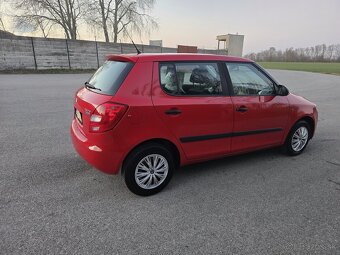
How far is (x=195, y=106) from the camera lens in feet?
10.3

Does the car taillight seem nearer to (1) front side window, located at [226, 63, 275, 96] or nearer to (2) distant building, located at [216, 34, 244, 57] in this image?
(1) front side window, located at [226, 63, 275, 96]

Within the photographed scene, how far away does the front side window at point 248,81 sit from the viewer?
3.56 metres

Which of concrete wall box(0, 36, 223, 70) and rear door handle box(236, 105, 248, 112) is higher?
concrete wall box(0, 36, 223, 70)

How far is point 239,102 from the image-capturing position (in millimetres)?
3504

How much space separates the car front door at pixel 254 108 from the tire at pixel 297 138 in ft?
1.12

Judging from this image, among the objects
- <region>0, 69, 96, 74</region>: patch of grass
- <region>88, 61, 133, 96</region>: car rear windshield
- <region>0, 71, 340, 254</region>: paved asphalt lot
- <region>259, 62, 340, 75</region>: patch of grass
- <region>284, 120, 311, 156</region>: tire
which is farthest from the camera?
<region>259, 62, 340, 75</region>: patch of grass

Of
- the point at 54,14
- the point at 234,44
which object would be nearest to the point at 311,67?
the point at 234,44

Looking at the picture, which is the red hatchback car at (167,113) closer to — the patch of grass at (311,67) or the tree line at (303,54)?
the patch of grass at (311,67)

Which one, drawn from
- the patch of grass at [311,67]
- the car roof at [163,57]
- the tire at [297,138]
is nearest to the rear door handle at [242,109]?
the car roof at [163,57]

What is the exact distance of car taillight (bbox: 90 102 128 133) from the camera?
8.92ft

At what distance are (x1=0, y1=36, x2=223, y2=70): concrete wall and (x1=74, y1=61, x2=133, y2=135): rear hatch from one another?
1951 cm

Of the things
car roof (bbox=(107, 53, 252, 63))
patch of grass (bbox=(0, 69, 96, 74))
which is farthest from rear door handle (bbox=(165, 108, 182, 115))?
patch of grass (bbox=(0, 69, 96, 74))

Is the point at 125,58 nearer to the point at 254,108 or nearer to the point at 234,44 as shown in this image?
the point at 254,108

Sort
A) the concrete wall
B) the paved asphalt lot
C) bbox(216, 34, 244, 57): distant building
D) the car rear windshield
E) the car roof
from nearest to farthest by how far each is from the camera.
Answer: the paved asphalt lot → the car rear windshield → the car roof → the concrete wall → bbox(216, 34, 244, 57): distant building
